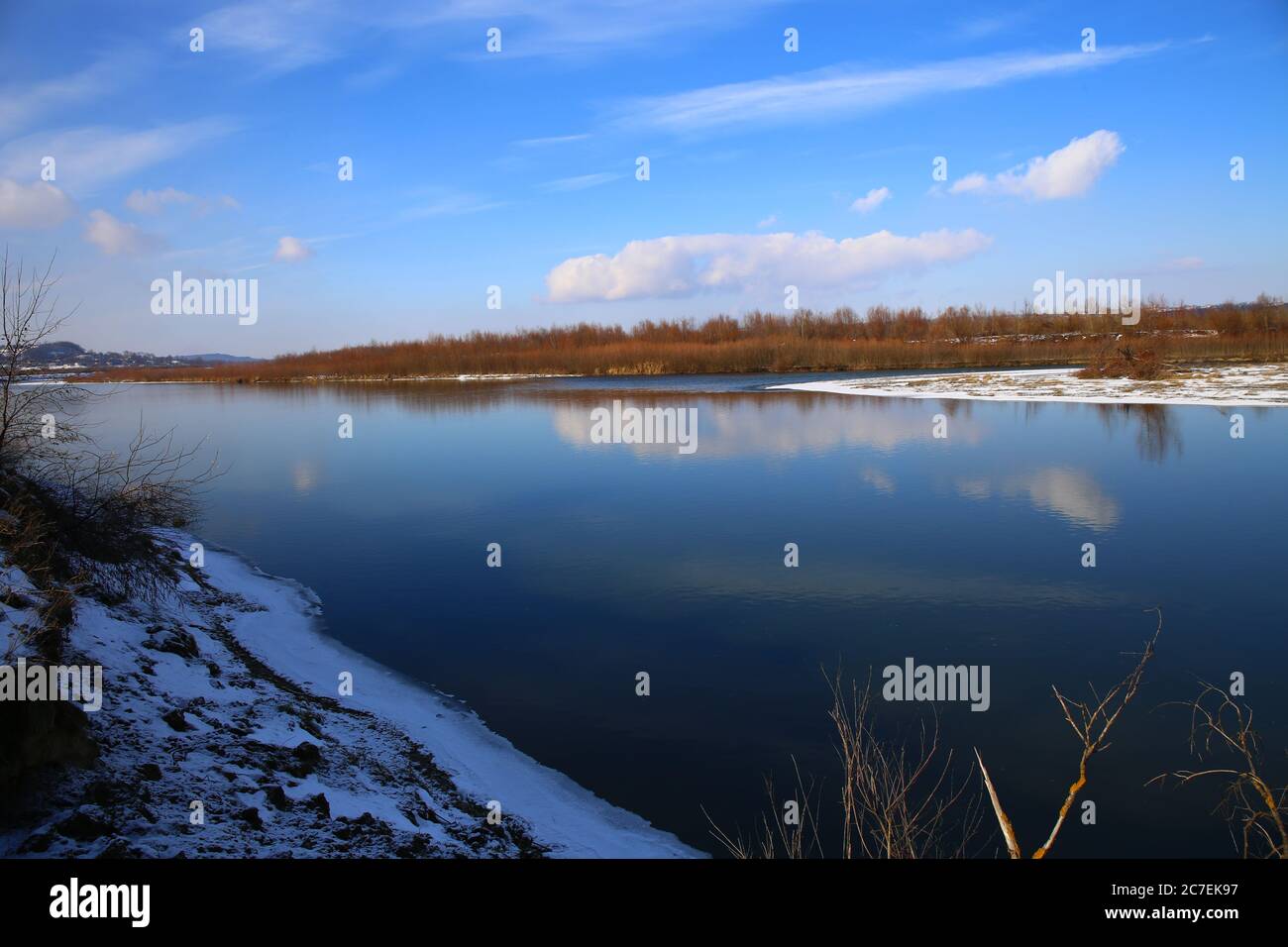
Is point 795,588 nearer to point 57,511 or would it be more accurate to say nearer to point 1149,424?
point 57,511

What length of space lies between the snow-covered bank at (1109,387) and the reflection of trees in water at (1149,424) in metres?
1.28

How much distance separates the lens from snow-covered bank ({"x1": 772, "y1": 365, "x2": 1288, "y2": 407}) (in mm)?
22156

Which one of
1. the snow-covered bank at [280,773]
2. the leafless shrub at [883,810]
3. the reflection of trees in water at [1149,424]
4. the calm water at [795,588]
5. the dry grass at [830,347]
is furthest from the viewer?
the dry grass at [830,347]

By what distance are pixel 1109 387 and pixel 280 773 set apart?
28134 mm

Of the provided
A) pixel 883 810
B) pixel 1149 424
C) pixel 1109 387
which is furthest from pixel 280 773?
pixel 1109 387

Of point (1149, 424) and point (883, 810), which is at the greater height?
point (1149, 424)

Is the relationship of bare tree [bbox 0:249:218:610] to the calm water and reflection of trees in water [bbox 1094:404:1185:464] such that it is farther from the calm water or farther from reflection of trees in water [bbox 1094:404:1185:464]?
reflection of trees in water [bbox 1094:404:1185:464]

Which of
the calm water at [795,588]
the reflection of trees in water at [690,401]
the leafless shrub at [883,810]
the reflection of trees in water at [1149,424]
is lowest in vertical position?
the leafless shrub at [883,810]

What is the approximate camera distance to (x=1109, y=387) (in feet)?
85.5

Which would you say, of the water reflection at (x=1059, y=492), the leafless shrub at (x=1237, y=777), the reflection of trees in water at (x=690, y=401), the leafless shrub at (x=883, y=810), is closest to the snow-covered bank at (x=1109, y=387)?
the reflection of trees in water at (x=690, y=401)

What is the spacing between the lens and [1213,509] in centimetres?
1016

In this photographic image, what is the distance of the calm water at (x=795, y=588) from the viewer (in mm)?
4816

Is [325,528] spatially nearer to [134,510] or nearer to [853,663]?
[134,510]

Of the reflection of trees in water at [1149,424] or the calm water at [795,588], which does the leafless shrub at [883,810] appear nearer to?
the calm water at [795,588]
